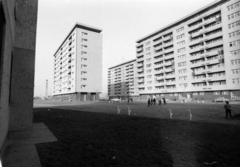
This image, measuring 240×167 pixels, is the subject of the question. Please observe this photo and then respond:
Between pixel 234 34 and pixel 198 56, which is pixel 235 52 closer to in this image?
pixel 234 34

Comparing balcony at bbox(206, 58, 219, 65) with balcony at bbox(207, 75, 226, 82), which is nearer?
balcony at bbox(207, 75, 226, 82)

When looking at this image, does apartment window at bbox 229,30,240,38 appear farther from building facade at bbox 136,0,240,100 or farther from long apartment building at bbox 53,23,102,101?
long apartment building at bbox 53,23,102,101

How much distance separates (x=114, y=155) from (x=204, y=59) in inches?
2274

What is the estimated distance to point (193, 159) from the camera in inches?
159

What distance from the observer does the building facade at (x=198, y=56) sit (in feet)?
146

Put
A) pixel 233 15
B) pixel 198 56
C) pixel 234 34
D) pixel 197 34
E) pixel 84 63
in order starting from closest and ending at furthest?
pixel 234 34 → pixel 233 15 → pixel 198 56 → pixel 197 34 → pixel 84 63

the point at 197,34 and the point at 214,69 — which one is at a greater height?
the point at 197,34

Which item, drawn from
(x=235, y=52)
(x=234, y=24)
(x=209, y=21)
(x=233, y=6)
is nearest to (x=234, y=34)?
(x=234, y=24)

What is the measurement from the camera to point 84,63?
6216cm

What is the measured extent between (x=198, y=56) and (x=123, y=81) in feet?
223

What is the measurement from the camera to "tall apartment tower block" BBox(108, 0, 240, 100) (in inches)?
1747

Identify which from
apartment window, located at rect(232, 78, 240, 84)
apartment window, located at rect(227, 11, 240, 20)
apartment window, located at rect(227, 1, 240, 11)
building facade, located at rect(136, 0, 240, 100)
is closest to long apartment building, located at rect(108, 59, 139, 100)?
building facade, located at rect(136, 0, 240, 100)

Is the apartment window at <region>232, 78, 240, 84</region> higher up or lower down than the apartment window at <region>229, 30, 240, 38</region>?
lower down

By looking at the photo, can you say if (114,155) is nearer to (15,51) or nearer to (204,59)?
(15,51)
